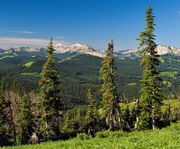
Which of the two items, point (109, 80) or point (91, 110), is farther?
point (91, 110)

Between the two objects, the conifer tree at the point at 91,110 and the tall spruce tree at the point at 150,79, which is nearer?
the tall spruce tree at the point at 150,79

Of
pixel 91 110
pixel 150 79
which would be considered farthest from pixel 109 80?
pixel 91 110

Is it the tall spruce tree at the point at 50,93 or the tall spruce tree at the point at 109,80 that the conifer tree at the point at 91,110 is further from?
Answer: the tall spruce tree at the point at 50,93

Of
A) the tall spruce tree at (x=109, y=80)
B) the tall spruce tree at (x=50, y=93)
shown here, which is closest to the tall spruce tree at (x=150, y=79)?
the tall spruce tree at (x=109, y=80)

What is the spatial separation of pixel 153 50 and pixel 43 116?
2419cm

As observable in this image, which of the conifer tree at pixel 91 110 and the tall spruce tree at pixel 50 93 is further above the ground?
the tall spruce tree at pixel 50 93

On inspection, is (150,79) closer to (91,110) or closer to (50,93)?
(50,93)

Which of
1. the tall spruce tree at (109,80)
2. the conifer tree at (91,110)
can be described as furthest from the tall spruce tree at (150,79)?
the conifer tree at (91,110)

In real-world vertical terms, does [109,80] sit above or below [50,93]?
above

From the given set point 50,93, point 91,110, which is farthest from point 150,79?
point 91,110

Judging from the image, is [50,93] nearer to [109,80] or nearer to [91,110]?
[109,80]

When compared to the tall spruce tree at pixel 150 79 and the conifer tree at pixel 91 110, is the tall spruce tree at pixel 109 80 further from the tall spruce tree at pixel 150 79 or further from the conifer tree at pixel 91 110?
the conifer tree at pixel 91 110

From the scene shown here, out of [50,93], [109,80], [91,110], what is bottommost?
[91,110]

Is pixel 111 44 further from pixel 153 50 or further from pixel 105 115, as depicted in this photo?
pixel 105 115
